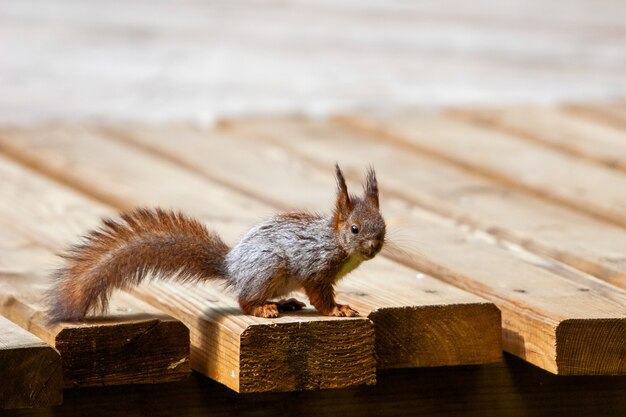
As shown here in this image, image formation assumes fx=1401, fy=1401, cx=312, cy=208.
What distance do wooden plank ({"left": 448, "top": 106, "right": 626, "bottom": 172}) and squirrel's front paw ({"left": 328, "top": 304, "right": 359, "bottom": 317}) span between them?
1.89 metres

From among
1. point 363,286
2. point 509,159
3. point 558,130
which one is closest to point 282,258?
point 363,286

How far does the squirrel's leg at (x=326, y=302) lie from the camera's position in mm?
2453

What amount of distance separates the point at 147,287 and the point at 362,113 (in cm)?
226

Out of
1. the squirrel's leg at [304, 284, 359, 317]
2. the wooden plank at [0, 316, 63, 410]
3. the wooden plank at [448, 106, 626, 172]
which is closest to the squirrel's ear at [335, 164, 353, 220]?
the squirrel's leg at [304, 284, 359, 317]

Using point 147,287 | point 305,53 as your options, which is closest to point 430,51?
point 305,53

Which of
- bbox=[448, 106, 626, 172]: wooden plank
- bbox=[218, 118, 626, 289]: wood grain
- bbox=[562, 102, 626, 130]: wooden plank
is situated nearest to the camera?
bbox=[218, 118, 626, 289]: wood grain

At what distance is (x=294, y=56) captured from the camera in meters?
6.25

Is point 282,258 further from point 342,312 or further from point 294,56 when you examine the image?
point 294,56

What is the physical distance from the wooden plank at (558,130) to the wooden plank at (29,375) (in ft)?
7.58

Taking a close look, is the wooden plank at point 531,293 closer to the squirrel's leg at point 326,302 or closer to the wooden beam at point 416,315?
the wooden beam at point 416,315

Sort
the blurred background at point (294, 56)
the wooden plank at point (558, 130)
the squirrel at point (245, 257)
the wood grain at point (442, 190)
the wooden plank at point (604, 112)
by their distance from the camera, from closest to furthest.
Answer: the squirrel at point (245, 257) < the wood grain at point (442, 190) < the wooden plank at point (558, 130) < the wooden plank at point (604, 112) < the blurred background at point (294, 56)

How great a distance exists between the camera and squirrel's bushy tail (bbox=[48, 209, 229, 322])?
8.19 feet

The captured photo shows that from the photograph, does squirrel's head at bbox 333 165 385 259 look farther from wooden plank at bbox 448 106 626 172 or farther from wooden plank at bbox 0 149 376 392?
wooden plank at bbox 448 106 626 172

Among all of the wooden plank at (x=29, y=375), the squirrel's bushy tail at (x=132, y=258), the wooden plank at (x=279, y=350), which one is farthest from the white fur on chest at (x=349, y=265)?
the wooden plank at (x=29, y=375)
